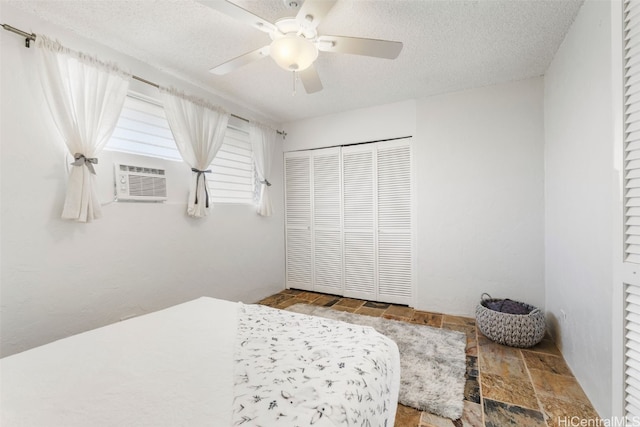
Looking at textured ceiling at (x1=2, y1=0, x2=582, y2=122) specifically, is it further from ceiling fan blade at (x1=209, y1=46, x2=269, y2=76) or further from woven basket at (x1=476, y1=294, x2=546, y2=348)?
woven basket at (x1=476, y1=294, x2=546, y2=348)

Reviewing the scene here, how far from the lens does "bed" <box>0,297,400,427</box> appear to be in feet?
2.74

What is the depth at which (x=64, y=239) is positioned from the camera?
6.02ft

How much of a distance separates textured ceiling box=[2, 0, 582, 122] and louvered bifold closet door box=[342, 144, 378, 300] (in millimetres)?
902

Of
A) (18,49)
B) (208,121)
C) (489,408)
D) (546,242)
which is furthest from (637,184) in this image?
(18,49)

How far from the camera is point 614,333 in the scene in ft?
3.76

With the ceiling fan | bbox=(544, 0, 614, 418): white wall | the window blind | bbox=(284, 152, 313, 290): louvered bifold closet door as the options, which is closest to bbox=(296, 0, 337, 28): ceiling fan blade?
the ceiling fan

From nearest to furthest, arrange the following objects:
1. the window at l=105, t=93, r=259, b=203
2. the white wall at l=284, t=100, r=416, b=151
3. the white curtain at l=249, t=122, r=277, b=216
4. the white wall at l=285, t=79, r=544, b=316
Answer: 1. the window at l=105, t=93, r=259, b=203
2. the white wall at l=285, t=79, r=544, b=316
3. the white wall at l=284, t=100, r=416, b=151
4. the white curtain at l=249, t=122, r=277, b=216

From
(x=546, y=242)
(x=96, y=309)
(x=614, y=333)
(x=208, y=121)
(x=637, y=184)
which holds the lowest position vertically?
(x=96, y=309)

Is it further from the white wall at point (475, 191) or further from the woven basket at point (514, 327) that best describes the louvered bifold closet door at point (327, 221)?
the woven basket at point (514, 327)

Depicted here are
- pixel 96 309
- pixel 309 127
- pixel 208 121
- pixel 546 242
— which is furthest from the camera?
pixel 309 127

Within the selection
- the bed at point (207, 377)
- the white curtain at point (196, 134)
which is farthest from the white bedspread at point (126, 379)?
the white curtain at point (196, 134)

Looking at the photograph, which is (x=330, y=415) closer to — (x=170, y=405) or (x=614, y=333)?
(x=170, y=405)

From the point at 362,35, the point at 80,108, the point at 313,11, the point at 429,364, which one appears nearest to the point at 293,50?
the point at 313,11

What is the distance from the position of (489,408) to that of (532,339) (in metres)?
1.00
